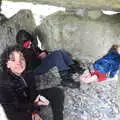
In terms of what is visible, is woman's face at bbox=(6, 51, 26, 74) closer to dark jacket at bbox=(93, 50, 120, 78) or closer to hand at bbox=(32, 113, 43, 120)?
hand at bbox=(32, 113, 43, 120)

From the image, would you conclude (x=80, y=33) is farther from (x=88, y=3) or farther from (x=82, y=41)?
(x=88, y=3)

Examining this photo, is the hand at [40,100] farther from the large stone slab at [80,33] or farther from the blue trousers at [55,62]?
the large stone slab at [80,33]

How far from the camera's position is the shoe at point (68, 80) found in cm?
165

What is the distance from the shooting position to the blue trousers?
164 cm

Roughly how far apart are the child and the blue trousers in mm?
82

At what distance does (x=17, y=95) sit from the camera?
5.26 feet


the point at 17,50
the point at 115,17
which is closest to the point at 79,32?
the point at 115,17

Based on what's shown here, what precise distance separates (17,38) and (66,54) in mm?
202

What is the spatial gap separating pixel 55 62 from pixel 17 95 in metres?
0.20

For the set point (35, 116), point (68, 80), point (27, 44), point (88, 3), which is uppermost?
point (88, 3)

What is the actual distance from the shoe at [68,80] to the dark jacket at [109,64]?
0.10 metres

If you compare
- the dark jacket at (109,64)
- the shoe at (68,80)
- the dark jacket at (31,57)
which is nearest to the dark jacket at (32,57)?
the dark jacket at (31,57)

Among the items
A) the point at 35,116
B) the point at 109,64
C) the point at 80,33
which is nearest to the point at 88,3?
the point at 80,33

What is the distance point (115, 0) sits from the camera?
1555mm
